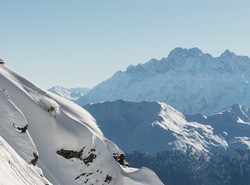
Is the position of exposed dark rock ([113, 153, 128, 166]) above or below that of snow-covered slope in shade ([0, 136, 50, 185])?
below

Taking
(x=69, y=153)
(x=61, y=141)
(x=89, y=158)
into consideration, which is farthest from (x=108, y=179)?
(x=61, y=141)

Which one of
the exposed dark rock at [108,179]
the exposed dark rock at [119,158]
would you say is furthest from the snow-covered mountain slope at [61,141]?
the exposed dark rock at [119,158]

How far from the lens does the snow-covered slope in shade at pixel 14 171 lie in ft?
129

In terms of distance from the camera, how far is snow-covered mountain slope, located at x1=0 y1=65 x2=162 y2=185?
238 feet

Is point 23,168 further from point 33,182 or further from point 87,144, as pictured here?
point 87,144

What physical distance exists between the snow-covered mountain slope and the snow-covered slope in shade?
15.1 metres

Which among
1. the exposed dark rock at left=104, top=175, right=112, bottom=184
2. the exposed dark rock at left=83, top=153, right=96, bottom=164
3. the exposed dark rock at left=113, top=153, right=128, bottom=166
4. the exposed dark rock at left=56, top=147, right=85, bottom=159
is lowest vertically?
the exposed dark rock at left=104, top=175, right=112, bottom=184

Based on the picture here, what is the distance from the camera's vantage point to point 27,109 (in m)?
77.1

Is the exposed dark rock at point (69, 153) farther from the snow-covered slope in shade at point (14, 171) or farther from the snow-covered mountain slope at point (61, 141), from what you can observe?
the snow-covered slope in shade at point (14, 171)

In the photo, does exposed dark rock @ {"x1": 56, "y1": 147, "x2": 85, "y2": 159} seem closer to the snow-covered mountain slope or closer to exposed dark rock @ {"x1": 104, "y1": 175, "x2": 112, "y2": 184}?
the snow-covered mountain slope

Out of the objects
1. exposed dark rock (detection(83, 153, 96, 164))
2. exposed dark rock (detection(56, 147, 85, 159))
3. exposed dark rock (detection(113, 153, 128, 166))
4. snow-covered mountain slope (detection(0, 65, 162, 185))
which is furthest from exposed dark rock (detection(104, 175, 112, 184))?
exposed dark rock (detection(113, 153, 128, 166))

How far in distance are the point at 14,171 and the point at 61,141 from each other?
32537 mm

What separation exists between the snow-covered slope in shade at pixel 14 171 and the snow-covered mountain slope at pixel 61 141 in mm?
15116

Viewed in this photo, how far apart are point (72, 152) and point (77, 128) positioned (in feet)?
20.8
